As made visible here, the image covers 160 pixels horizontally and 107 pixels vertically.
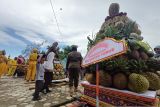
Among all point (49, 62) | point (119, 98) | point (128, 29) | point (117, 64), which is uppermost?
point (128, 29)

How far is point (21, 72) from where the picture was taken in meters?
11.7

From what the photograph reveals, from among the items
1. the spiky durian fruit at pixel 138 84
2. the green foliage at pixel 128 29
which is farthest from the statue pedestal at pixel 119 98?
the green foliage at pixel 128 29

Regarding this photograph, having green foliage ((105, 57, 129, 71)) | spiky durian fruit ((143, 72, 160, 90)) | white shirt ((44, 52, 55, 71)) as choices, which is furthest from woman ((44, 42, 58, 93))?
spiky durian fruit ((143, 72, 160, 90))

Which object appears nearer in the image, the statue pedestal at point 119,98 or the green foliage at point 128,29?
the statue pedestal at point 119,98

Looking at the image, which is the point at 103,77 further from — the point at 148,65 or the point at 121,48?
the point at 121,48

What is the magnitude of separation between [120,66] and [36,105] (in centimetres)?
232

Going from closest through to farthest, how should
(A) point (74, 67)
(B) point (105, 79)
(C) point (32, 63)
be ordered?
(B) point (105, 79), (A) point (74, 67), (C) point (32, 63)

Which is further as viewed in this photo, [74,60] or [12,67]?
[12,67]

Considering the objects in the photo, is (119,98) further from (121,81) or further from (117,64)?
(117,64)

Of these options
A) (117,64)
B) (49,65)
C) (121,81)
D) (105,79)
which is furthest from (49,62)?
(121,81)

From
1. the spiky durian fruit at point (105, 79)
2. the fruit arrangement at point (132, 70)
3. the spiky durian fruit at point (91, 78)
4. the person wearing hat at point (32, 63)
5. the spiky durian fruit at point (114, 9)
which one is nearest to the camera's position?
the fruit arrangement at point (132, 70)

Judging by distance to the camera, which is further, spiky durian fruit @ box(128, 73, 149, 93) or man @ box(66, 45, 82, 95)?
man @ box(66, 45, 82, 95)

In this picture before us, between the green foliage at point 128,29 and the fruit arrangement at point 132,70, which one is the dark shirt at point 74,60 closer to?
the fruit arrangement at point 132,70

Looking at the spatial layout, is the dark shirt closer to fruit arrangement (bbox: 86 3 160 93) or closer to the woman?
the woman
